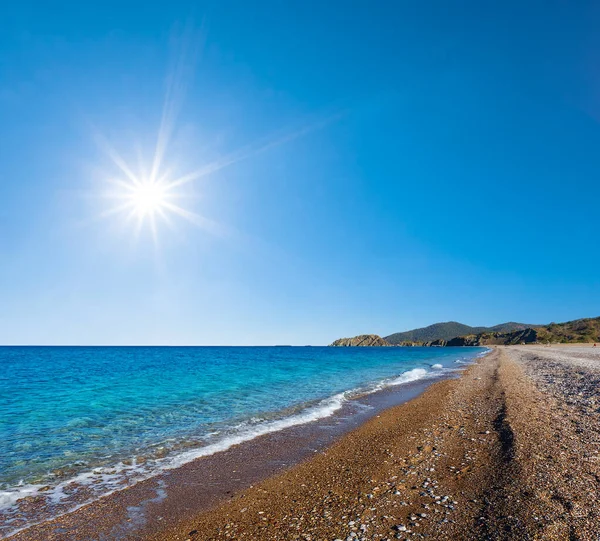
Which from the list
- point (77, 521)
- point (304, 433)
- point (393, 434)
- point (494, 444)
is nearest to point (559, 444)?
point (494, 444)

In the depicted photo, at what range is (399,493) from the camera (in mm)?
8414

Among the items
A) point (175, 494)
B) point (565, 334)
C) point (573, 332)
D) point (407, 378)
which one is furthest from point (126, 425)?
point (573, 332)

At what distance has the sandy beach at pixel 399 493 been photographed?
22.4 ft

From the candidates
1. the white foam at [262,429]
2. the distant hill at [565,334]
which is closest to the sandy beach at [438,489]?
the white foam at [262,429]

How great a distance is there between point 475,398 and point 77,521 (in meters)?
21.7

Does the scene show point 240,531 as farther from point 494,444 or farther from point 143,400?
point 143,400

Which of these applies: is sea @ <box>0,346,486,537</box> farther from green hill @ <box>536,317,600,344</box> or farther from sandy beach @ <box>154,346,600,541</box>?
green hill @ <box>536,317,600,344</box>

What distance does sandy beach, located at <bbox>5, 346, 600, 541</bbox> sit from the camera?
22.4 feet

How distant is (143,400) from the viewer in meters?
25.8

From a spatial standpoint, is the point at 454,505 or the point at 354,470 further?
the point at 354,470

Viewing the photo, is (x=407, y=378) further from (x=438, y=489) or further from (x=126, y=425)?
(x=438, y=489)

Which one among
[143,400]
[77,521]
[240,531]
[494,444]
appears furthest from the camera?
[143,400]

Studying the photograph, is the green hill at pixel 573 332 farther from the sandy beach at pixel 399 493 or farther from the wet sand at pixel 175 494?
the wet sand at pixel 175 494

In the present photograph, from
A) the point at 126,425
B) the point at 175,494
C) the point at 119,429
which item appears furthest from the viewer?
the point at 126,425
